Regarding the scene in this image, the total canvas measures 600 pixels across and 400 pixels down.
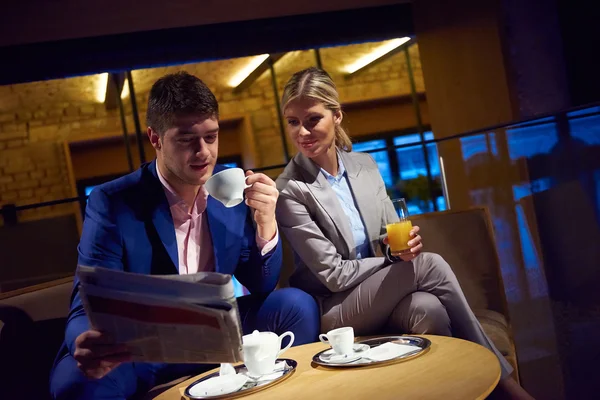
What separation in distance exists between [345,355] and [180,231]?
2.19 ft

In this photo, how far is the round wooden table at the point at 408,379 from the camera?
1095mm

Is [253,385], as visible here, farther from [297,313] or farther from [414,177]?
[414,177]

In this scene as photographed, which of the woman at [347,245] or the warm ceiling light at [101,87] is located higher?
the warm ceiling light at [101,87]

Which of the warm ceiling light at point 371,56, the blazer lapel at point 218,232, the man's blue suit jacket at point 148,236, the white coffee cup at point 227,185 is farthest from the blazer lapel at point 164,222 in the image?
the warm ceiling light at point 371,56

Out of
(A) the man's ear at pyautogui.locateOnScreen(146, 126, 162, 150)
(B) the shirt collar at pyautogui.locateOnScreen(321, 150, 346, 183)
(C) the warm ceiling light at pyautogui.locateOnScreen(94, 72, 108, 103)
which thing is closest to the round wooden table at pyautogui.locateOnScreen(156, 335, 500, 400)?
(A) the man's ear at pyautogui.locateOnScreen(146, 126, 162, 150)

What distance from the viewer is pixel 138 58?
375cm

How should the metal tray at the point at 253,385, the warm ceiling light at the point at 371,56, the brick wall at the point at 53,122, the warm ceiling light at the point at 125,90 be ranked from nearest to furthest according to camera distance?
the metal tray at the point at 253,385 < the brick wall at the point at 53,122 < the warm ceiling light at the point at 125,90 < the warm ceiling light at the point at 371,56

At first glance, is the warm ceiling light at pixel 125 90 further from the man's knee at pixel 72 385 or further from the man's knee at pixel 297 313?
the man's knee at pixel 72 385

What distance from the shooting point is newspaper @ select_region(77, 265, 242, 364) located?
3.60 ft

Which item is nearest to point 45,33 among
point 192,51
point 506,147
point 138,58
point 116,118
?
point 138,58

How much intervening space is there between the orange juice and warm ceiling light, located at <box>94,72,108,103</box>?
11.2 ft

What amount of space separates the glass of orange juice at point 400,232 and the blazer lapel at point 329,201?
238mm

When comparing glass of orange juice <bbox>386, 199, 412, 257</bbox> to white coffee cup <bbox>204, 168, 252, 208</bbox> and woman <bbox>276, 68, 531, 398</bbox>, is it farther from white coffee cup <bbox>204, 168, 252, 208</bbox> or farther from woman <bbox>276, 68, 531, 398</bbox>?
white coffee cup <bbox>204, 168, 252, 208</bbox>

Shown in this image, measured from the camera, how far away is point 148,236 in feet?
5.68
